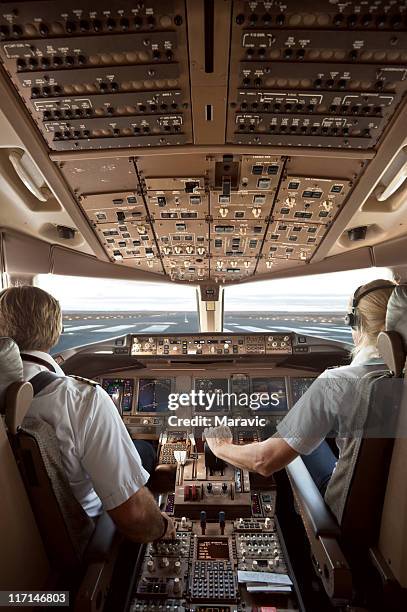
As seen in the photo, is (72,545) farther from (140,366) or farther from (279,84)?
(140,366)

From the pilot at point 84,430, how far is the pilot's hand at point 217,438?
661 mm

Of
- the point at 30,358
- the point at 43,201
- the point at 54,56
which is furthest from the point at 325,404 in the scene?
the point at 43,201

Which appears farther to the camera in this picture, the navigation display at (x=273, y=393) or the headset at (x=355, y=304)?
the navigation display at (x=273, y=393)

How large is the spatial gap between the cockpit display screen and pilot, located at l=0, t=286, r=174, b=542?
52 cm

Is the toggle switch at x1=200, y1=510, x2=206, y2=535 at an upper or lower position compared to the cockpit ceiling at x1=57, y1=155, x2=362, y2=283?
lower

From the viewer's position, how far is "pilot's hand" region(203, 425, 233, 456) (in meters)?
2.07

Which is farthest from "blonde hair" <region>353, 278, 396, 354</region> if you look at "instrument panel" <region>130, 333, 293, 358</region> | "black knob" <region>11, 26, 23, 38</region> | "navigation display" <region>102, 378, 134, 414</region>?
"navigation display" <region>102, 378, 134, 414</region>

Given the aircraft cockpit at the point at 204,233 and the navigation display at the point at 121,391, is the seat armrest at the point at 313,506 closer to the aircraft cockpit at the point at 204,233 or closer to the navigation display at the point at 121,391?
the aircraft cockpit at the point at 204,233

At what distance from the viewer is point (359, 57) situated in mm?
1118

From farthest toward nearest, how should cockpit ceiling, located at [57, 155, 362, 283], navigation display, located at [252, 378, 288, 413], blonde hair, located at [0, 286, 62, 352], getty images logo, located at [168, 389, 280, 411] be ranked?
navigation display, located at [252, 378, 288, 413] → getty images logo, located at [168, 389, 280, 411] → cockpit ceiling, located at [57, 155, 362, 283] → blonde hair, located at [0, 286, 62, 352]

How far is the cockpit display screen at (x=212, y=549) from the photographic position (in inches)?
71.6

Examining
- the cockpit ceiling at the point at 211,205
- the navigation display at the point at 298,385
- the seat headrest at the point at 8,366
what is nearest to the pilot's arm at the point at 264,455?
the seat headrest at the point at 8,366

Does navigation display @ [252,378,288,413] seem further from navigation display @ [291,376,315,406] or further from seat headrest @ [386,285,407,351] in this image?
seat headrest @ [386,285,407,351]

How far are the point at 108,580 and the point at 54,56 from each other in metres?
1.61
